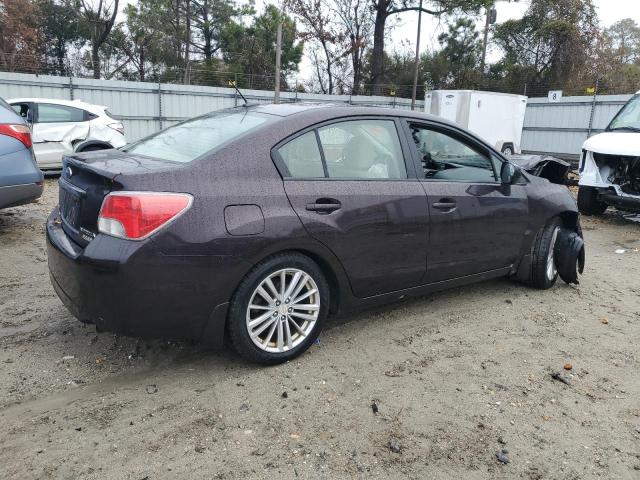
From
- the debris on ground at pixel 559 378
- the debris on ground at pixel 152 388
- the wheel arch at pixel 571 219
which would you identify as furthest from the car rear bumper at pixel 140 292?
the wheel arch at pixel 571 219

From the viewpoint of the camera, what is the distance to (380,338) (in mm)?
3812

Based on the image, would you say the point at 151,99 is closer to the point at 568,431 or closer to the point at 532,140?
the point at 532,140

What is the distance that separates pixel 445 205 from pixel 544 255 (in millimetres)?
1461

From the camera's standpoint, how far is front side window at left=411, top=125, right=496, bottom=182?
394 cm

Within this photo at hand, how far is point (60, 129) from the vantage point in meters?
10.9

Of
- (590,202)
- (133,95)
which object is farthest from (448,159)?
(133,95)

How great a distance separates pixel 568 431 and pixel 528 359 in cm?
82

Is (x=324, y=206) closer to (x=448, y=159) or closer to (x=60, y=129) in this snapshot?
(x=448, y=159)

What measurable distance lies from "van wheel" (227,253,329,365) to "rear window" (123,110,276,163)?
2.58ft

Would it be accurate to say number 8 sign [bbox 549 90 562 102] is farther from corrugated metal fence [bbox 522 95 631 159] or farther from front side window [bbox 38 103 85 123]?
front side window [bbox 38 103 85 123]

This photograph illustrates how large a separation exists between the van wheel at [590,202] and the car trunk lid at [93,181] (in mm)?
8168

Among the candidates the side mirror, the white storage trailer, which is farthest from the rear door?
the white storage trailer

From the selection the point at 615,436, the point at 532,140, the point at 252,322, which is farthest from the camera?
the point at 532,140

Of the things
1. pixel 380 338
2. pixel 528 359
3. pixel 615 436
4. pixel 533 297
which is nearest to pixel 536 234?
pixel 533 297
